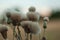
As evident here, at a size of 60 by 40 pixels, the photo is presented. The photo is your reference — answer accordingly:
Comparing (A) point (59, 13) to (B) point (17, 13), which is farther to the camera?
(A) point (59, 13)

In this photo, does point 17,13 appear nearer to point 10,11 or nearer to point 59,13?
point 10,11

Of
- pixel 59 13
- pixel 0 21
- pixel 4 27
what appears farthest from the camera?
pixel 59 13

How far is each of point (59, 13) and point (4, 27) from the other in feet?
20.3

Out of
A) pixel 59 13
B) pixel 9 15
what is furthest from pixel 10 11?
pixel 59 13

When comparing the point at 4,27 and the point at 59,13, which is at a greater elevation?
the point at 4,27

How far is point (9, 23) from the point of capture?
59 cm

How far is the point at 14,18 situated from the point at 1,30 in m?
0.06

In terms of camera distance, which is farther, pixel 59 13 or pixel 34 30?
pixel 59 13

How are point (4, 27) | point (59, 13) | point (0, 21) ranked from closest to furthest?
point (4, 27) < point (0, 21) < point (59, 13)

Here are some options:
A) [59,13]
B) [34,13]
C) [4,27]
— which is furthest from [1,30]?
→ [59,13]

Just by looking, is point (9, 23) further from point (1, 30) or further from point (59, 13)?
point (59, 13)

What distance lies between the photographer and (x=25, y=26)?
53 centimetres

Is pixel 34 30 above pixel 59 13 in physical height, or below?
above

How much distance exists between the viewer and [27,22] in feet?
1.73
